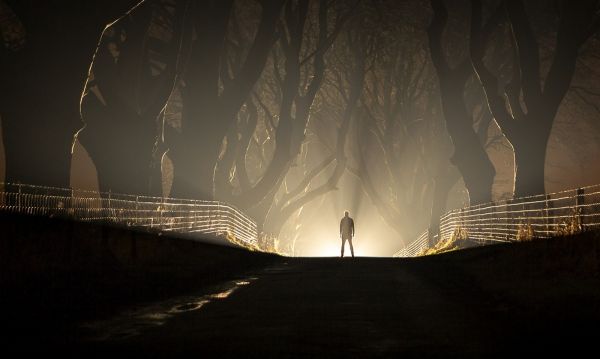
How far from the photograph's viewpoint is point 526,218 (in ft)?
91.6

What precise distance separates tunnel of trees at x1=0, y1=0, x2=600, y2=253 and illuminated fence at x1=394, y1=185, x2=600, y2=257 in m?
0.97

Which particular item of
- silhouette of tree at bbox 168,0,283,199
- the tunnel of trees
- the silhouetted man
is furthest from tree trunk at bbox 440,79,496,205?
silhouette of tree at bbox 168,0,283,199

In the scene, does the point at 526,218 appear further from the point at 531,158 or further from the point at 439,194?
the point at 439,194

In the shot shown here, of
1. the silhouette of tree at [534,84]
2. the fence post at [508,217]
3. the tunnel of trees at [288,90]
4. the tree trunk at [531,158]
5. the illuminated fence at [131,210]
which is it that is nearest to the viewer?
the illuminated fence at [131,210]

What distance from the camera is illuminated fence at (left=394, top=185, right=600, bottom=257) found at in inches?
918

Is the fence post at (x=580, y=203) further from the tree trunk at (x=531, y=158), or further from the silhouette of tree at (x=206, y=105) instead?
the silhouette of tree at (x=206, y=105)

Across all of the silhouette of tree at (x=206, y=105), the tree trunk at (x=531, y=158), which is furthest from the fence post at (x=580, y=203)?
the silhouette of tree at (x=206, y=105)

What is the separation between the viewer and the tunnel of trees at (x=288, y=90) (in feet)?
70.2

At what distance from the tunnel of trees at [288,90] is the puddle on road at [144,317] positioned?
6.99 meters

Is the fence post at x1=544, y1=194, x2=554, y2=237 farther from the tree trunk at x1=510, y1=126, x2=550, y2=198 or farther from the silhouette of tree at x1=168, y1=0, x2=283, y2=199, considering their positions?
the silhouette of tree at x1=168, y1=0, x2=283, y2=199

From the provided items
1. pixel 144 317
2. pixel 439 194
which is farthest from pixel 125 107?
pixel 439 194

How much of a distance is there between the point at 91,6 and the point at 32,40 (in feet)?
4.32

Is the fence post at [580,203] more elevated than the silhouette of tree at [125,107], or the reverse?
the silhouette of tree at [125,107]

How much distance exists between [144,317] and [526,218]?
684 inches
